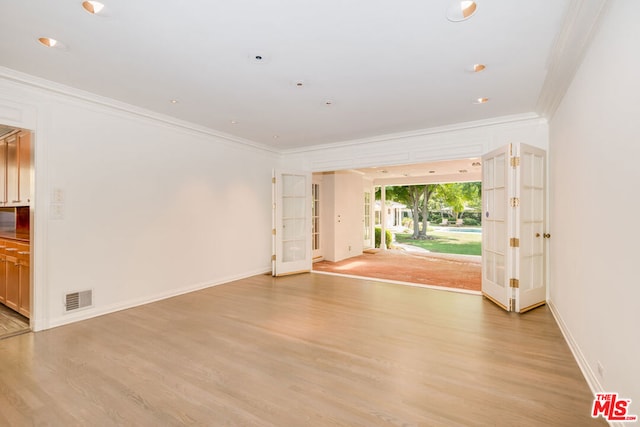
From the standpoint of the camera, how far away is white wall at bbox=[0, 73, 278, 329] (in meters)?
3.38

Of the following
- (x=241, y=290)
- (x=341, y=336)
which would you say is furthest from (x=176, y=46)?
(x=241, y=290)

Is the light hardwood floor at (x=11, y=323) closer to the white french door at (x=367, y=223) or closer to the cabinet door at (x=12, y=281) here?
the cabinet door at (x=12, y=281)

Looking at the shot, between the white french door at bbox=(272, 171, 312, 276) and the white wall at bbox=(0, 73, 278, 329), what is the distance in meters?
0.65

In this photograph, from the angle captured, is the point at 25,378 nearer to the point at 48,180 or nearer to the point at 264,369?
the point at 264,369

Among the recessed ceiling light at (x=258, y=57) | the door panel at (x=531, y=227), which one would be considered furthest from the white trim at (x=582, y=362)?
the recessed ceiling light at (x=258, y=57)

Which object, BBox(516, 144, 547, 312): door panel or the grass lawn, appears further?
the grass lawn

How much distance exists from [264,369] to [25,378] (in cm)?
186

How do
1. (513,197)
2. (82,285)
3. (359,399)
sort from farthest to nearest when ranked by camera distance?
(513,197) < (82,285) < (359,399)

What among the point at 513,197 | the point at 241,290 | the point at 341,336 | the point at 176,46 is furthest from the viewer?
the point at 241,290

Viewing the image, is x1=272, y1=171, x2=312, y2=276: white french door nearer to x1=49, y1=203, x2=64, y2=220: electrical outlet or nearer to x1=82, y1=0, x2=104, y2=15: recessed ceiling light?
x1=49, y1=203, x2=64, y2=220: electrical outlet

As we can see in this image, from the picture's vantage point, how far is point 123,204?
4062 mm

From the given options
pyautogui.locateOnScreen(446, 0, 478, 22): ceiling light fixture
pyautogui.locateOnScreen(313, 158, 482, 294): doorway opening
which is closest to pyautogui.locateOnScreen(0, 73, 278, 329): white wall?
pyautogui.locateOnScreen(313, 158, 482, 294): doorway opening

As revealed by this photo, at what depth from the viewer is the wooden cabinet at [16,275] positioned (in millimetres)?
3639

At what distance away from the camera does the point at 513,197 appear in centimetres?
394
